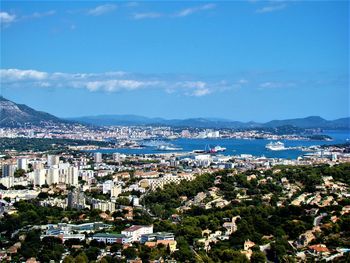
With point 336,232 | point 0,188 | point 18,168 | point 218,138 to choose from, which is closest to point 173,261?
point 336,232

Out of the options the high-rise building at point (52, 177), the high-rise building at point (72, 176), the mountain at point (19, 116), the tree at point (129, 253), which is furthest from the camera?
the mountain at point (19, 116)

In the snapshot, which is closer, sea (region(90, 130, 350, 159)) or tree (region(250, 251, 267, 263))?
tree (region(250, 251, 267, 263))

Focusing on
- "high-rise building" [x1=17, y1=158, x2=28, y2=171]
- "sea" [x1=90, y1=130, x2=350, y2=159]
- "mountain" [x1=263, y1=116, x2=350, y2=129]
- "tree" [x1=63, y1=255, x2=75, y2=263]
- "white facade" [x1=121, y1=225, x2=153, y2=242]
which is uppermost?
"mountain" [x1=263, y1=116, x2=350, y2=129]

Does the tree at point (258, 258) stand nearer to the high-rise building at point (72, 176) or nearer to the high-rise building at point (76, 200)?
the high-rise building at point (76, 200)

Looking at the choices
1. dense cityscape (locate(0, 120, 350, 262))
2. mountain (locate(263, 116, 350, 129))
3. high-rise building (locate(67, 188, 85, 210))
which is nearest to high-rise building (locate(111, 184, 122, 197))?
dense cityscape (locate(0, 120, 350, 262))

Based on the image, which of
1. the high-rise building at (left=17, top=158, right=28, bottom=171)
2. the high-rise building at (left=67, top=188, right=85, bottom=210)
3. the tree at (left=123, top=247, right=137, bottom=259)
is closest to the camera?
the tree at (left=123, top=247, right=137, bottom=259)

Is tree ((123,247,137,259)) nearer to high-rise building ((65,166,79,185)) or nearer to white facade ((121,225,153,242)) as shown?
white facade ((121,225,153,242))

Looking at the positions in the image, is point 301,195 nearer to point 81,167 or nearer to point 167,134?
point 81,167

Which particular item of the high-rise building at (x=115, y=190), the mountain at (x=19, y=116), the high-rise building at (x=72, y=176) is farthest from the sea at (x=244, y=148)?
the high-rise building at (x=115, y=190)

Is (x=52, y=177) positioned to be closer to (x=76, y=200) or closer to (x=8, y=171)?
(x=8, y=171)
